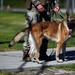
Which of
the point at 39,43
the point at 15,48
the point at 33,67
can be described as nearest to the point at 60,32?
the point at 39,43

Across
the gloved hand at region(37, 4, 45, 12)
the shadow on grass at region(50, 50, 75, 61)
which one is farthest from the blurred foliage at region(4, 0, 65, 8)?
the gloved hand at region(37, 4, 45, 12)

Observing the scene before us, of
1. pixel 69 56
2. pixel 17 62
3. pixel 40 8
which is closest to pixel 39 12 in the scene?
pixel 40 8

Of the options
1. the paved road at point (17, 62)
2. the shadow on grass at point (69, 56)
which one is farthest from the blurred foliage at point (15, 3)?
the paved road at point (17, 62)

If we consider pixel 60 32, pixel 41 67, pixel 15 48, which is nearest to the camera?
pixel 41 67

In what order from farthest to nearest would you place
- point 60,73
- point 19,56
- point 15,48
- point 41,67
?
point 15,48 → point 19,56 → point 41,67 → point 60,73

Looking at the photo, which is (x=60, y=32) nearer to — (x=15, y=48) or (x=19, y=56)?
(x=19, y=56)

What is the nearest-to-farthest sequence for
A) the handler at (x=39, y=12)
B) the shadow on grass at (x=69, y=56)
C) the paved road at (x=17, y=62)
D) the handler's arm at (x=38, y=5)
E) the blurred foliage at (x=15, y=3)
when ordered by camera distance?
1. the paved road at (x=17, y=62)
2. the handler's arm at (x=38, y=5)
3. the handler at (x=39, y=12)
4. the shadow on grass at (x=69, y=56)
5. the blurred foliage at (x=15, y=3)

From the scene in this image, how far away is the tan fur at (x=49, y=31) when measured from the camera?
9.63 meters

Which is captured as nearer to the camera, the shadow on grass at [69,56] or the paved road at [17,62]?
the paved road at [17,62]

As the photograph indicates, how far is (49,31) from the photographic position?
976 centimetres

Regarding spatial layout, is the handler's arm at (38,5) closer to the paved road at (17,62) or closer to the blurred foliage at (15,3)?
the paved road at (17,62)

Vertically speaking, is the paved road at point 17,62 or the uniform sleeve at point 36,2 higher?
the uniform sleeve at point 36,2

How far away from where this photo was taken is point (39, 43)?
32.0 feet

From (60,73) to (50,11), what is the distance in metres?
2.30
